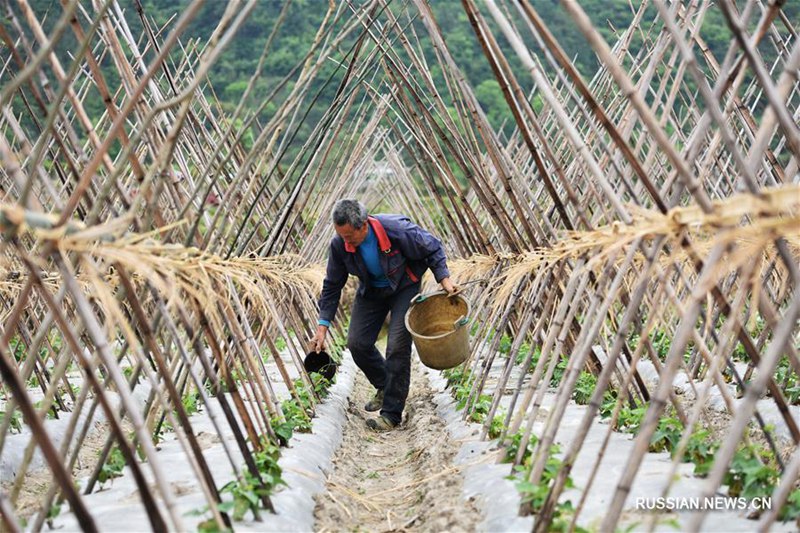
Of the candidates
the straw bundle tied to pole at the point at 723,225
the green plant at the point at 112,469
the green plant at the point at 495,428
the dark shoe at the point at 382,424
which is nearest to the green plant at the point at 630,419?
the green plant at the point at 495,428

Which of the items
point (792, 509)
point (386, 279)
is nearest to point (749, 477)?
point (792, 509)

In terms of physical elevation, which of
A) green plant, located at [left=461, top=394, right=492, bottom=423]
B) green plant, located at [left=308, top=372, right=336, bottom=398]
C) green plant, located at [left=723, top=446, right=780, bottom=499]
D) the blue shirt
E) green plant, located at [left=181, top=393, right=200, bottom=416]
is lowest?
green plant, located at [left=723, top=446, right=780, bottom=499]

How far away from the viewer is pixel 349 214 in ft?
15.9

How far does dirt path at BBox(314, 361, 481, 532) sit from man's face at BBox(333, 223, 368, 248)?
47.9 inches

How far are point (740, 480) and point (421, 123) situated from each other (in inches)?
146

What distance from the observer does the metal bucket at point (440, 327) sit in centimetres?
505

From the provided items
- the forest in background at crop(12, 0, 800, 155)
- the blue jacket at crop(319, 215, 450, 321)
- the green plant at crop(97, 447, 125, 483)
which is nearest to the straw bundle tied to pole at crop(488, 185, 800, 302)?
the green plant at crop(97, 447, 125, 483)

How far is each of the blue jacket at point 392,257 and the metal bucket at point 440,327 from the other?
18 centimetres

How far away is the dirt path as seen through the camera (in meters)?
3.50

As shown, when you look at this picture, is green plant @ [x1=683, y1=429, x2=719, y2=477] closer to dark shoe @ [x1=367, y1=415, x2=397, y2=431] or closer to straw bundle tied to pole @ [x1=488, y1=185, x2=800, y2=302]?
straw bundle tied to pole @ [x1=488, y1=185, x2=800, y2=302]

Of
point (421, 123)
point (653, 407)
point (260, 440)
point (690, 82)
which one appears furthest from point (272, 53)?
point (653, 407)

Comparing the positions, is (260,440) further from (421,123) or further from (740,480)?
(421,123)

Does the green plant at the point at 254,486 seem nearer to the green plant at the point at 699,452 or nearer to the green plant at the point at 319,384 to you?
the green plant at the point at 699,452

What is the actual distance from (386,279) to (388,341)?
0.39 metres
